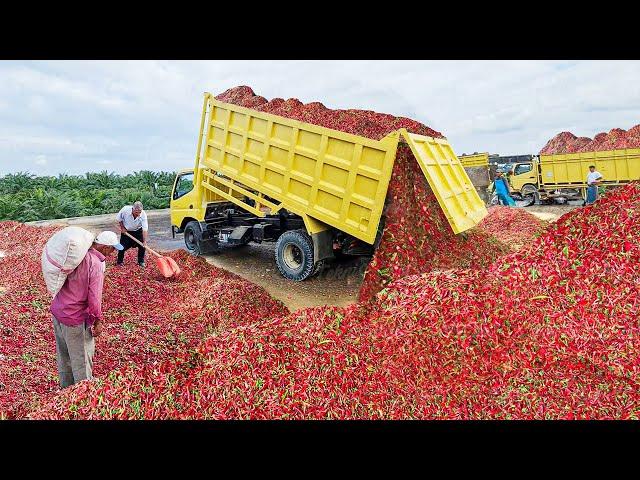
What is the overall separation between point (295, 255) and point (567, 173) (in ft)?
50.7

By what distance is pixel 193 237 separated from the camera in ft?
35.8

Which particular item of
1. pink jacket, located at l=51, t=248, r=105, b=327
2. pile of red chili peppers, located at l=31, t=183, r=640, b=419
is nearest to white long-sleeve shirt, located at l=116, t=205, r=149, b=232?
pink jacket, located at l=51, t=248, r=105, b=327

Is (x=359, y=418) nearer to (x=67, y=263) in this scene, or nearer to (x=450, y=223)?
(x=67, y=263)

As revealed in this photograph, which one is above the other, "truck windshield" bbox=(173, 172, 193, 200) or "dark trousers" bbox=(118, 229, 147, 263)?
"truck windshield" bbox=(173, 172, 193, 200)

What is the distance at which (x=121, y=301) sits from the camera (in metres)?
7.26

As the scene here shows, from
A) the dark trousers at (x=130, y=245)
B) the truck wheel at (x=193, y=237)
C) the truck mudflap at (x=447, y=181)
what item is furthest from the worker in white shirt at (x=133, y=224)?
the truck mudflap at (x=447, y=181)

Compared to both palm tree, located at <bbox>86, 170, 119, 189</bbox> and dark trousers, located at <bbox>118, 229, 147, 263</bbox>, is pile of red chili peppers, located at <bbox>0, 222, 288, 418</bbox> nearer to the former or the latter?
dark trousers, located at <bbox>118, 229, 147, 263</bbox>

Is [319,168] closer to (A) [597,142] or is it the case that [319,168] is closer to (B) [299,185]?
(B) [299,185]

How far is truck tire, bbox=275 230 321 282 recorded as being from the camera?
27.7 ft

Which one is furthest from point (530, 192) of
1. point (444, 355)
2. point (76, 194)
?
point (76, 194)

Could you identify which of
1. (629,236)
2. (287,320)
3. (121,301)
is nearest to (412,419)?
(287,320)

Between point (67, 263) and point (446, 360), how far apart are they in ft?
11.5

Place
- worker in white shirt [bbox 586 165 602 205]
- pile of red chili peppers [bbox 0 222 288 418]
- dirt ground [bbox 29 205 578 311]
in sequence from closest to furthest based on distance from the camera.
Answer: pile of red chili peppers [bbox 0 222 288 418]
dirt ground [bbox 29 205 578 311]
worker in white shirt [bbox 586 165 602 205]

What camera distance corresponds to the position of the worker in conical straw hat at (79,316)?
430cm
